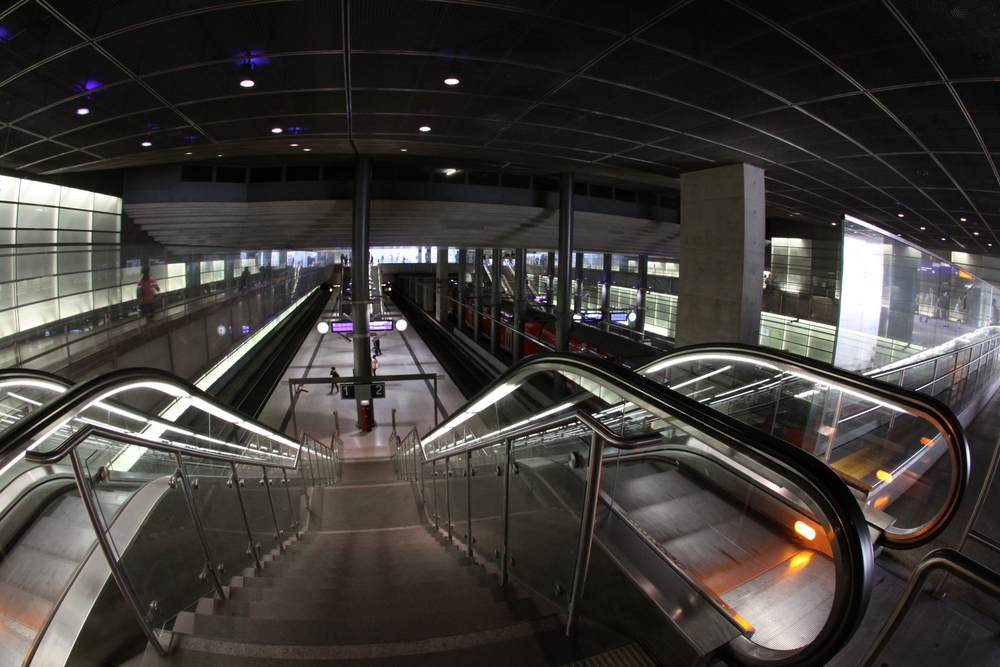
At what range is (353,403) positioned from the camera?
47.2 ft

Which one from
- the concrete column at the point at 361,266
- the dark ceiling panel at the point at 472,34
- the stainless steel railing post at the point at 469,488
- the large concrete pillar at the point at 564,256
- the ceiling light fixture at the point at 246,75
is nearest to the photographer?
the stainless steel railing post at the point at 469,488

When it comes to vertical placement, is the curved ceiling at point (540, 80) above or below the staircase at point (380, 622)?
above

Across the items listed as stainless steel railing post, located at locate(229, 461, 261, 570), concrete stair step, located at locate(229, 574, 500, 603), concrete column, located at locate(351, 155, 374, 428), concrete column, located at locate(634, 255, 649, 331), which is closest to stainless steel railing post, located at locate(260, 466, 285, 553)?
stainless steel railing post, located at locate(229, 461, 261, 570)

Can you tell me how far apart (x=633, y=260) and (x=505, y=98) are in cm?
2900

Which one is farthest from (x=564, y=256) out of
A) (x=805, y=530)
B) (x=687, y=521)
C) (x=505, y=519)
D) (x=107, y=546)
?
(x=107, y=546)

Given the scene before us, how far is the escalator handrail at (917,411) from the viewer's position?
167 centimetres

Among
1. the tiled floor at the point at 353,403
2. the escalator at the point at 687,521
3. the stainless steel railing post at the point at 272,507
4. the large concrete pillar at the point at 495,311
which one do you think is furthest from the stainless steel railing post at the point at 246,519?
the large concrete pillar at the point at 495,311

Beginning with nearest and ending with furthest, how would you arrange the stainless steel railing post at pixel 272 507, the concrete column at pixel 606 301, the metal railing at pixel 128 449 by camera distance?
the metal railing at pixel 128 449
the stainless steel railing post at pixel 272 507
the concrete column at pixel 606 301

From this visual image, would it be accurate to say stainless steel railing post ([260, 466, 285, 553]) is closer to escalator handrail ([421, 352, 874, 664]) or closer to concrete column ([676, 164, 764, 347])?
escalator handrail ([421, 352, 874, 664])

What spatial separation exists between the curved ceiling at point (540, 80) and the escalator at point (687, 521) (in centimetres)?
320

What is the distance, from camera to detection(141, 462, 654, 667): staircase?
156cm

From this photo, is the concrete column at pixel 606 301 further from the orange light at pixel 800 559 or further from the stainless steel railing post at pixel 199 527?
the stainless steel railing post at pixel 199 527

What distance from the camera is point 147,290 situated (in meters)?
8.37

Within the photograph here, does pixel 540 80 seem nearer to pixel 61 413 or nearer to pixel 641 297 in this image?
pixel 61 413
